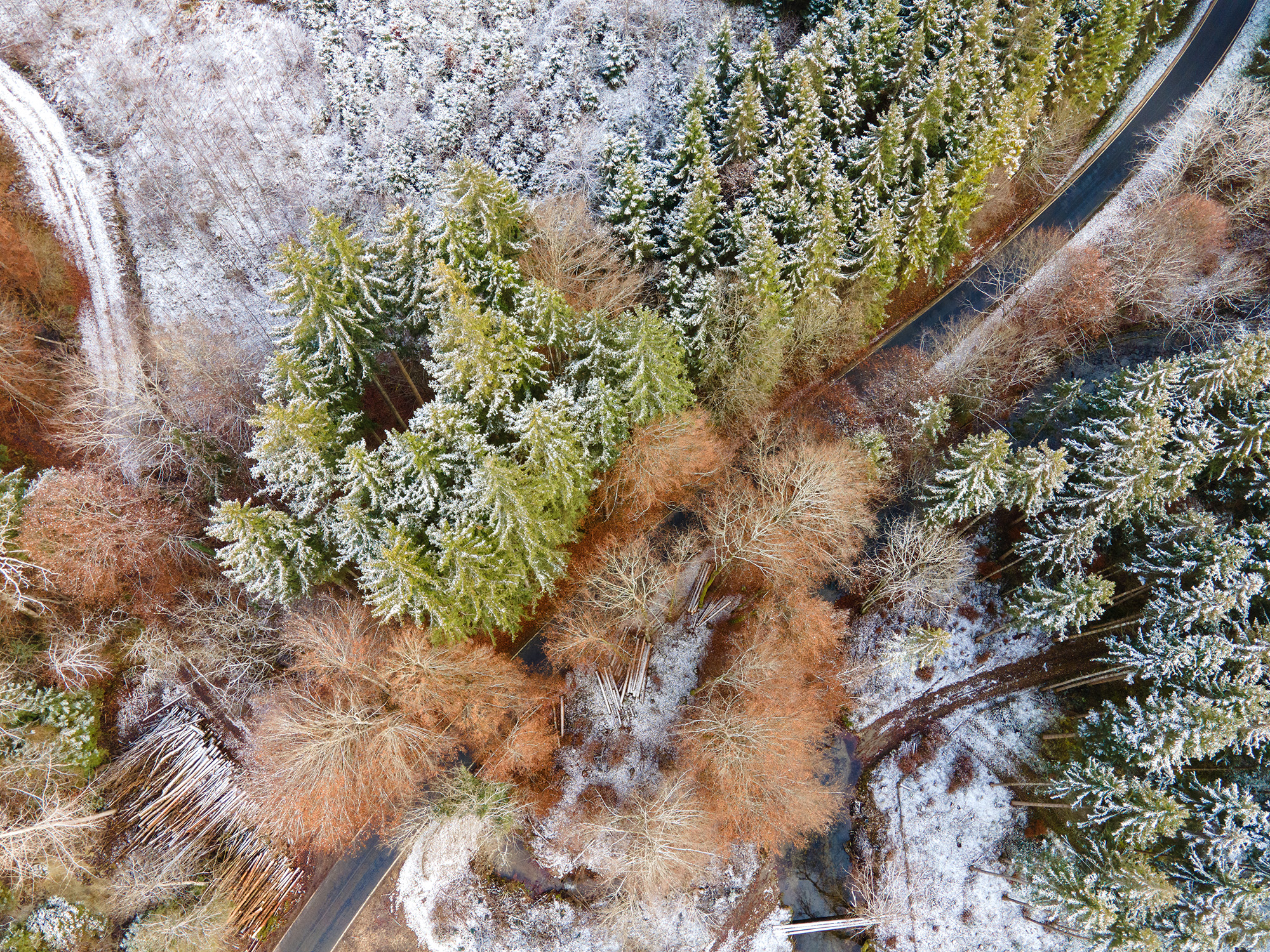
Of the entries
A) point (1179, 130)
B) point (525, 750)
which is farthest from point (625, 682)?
point (1179, 130)

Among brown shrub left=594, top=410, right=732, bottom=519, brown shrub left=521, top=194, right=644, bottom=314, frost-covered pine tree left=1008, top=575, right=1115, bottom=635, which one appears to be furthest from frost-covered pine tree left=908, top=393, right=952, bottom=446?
brown shrub left=521, top=194, right=644, bottom=314

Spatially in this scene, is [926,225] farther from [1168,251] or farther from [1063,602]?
[1063,602]

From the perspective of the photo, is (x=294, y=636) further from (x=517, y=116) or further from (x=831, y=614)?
(x=517, y=116)

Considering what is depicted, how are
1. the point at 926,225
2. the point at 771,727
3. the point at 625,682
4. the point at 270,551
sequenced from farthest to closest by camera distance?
the point at 926,225
the point at 625,682
the point at 771,727
the point at 270,551

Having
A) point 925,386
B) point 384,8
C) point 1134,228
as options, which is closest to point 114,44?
point 384,8

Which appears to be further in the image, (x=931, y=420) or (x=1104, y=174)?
(x=1104, y=174)

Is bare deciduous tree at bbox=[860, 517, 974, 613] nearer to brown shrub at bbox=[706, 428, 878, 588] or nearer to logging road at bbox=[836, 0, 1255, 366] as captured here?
brown shrub at bbox=[706, 428, 878, 588]
